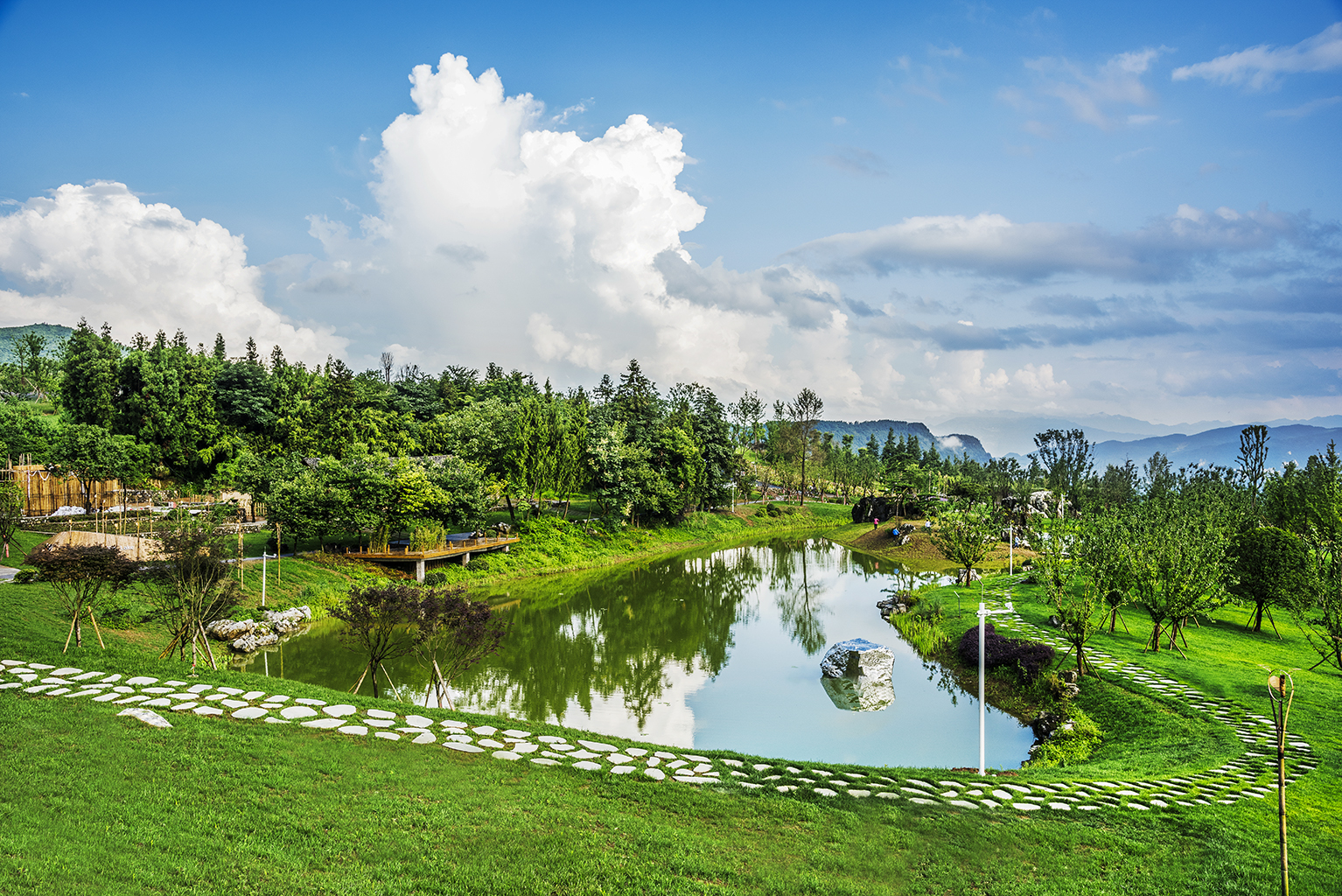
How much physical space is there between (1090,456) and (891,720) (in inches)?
2115

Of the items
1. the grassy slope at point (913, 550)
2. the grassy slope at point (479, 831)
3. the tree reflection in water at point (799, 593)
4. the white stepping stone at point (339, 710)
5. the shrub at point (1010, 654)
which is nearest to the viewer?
the grassy slope at point (479, 831)

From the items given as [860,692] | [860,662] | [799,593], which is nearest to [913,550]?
[799,593]

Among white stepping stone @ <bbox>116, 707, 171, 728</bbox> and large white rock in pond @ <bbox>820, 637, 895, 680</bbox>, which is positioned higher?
white stepping stone @ <bbox>116, 707, 171, 728</bbox>

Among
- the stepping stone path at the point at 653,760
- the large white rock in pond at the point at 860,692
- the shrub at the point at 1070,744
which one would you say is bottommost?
the large white rock in pond at the point at 860,692

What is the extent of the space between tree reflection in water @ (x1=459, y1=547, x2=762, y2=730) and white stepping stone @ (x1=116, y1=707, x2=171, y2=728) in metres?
5.73

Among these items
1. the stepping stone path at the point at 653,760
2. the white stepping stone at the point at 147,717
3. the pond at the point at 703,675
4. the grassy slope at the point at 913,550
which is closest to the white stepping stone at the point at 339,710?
the stepping stone path at the point at 653,760

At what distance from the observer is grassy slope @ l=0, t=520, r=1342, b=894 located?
15.6 ft

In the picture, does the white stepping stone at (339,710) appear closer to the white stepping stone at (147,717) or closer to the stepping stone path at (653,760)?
the stepping stone path at (653,760)

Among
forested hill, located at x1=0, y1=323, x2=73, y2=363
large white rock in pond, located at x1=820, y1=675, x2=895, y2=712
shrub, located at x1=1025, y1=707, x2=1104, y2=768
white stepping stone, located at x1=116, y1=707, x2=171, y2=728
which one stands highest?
forested hill, located at x1=0, y1=323, x2=73, y2=363

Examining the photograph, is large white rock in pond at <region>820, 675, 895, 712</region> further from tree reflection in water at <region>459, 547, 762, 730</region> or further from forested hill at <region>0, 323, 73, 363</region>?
forested hill at <region>0, 323, 73, 363</region>

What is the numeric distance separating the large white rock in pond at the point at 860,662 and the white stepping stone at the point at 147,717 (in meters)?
12.4

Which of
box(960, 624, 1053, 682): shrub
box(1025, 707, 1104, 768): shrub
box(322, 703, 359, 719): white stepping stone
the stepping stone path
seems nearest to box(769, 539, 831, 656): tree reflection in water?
box(960, 624, 1053, 682): shrub

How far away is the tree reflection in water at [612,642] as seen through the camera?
13.6 metres

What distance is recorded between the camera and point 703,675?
1552 centimetres
